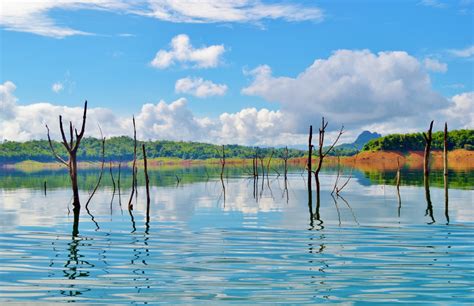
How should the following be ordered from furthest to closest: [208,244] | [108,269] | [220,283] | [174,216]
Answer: [174,216] < [208,244] < [108,269] < [220,283]

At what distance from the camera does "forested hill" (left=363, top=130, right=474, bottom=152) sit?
163m

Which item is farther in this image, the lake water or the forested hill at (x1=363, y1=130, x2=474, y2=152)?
the forested hill at (x1=363, y1=130, x2=474, y2=152)

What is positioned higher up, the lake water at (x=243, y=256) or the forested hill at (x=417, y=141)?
the forested hill at (x=417, y=141)

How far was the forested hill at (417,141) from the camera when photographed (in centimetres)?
16288

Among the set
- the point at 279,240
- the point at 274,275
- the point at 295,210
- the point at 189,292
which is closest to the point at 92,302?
the point at 189,292

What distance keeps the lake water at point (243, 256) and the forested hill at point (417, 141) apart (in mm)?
139238

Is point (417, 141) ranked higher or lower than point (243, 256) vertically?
higher

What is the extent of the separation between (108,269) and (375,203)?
2360 cm

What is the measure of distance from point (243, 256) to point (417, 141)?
157811 mm

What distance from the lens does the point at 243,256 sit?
16812mm

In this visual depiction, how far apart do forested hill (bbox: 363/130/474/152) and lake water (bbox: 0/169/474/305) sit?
139m

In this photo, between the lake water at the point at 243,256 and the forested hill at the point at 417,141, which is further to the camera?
the forested hill at the point at 417,141

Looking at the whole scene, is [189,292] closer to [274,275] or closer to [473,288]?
[274,275]

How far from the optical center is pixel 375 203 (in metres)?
35.1
